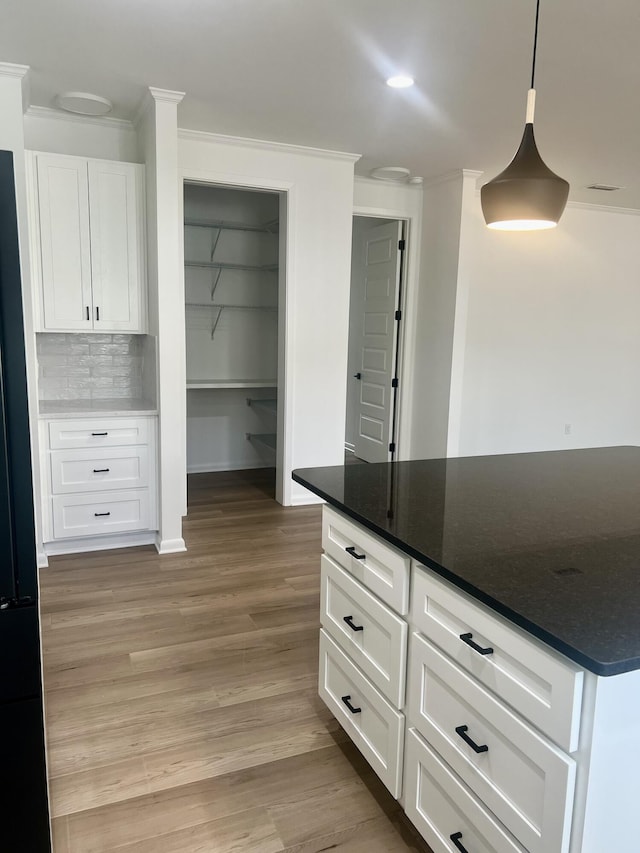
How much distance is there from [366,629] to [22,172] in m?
3.14

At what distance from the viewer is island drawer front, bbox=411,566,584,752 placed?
43.1 inches

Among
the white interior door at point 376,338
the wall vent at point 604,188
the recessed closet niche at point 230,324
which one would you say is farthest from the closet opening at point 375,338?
the wall vent at point 604,188

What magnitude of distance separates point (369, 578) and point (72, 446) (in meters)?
2.48

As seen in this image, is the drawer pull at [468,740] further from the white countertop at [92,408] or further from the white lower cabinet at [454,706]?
the white countertop at [92,408]

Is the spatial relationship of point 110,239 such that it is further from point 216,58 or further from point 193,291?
point 193,291

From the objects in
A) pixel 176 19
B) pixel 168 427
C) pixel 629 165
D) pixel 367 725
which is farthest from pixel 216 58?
pixel 629 165

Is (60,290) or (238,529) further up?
(60,290)

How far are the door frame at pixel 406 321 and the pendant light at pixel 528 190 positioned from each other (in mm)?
3623

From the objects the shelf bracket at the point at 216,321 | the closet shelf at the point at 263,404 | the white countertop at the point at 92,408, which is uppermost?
the shelf bracket at the point at 216,321

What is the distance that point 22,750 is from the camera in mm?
1386

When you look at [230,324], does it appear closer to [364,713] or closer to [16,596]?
[364,713]

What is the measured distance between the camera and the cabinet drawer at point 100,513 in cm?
371

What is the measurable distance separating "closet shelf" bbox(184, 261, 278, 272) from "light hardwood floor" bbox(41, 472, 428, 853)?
2731 millimetres

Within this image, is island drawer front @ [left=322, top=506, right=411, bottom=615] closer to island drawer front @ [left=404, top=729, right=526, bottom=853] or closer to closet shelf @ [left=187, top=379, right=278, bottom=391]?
island drawer front @ [left=404, top=729, right=526, bottom=853]
